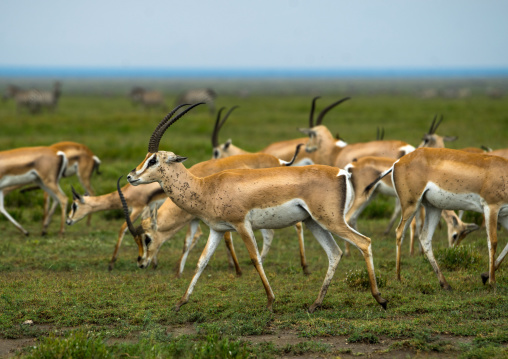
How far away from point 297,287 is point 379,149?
478 cm

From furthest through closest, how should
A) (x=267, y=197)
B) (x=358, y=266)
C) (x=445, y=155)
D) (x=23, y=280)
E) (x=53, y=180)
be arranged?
(x=53, y=180) → (x=358, y=266) → (x=23, y=280) → (x=445, y=155) → (x=267, y=197)

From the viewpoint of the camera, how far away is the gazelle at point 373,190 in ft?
32.6

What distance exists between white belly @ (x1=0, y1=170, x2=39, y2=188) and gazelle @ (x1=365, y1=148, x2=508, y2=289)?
22.0 feet

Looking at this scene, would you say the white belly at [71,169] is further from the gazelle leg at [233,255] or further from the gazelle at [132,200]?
the gazelle leg at [233,255]

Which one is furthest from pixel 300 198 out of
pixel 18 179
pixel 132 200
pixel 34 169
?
pixel 18 179

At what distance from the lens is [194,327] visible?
654 cm

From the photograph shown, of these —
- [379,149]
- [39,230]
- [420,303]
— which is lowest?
[39,230]

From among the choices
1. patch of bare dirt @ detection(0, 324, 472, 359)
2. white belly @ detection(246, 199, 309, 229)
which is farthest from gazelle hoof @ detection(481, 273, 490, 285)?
white belly @ detection(246, 199, 309, 229)

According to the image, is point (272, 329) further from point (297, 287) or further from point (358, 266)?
point (358, 266)

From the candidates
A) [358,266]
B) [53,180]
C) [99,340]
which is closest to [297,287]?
[358,266]

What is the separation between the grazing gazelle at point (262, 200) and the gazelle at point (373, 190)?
301cm

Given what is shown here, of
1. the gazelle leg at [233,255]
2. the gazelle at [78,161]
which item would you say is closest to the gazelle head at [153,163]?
the gazelle leg at [233,255]

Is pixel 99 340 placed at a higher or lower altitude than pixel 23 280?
higher

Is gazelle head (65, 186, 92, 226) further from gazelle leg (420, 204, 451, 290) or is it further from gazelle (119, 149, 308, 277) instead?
gazelle leg (420, 204, 451, 290)
